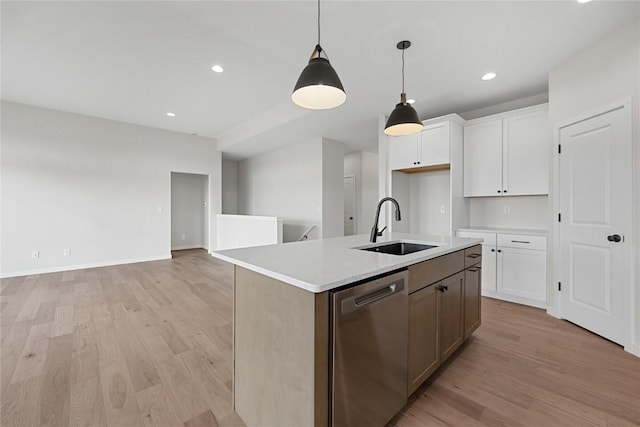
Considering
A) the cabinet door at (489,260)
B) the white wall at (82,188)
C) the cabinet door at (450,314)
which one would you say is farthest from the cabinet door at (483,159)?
the white wall at (82,188)

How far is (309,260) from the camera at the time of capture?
1383 millimetres

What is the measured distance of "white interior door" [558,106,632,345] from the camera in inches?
87.9

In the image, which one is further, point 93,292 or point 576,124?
point 93,292

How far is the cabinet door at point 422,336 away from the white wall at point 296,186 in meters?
4.03

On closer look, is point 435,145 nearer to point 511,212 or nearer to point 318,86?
point 511,212

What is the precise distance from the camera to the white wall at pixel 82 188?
14.4 feet

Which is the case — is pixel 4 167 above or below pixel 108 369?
above

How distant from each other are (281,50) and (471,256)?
253cm

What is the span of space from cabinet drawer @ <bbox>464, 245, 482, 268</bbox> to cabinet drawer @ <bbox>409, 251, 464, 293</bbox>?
79mm

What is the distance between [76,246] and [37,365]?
3956 mm

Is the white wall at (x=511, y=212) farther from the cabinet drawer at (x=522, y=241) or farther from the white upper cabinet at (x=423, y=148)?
the white upper cabinet at (x=423, y=148)

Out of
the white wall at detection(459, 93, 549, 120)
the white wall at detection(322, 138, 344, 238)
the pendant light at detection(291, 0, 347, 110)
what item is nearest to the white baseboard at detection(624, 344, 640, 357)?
the white wall at detection(459, 93, 549, 120)

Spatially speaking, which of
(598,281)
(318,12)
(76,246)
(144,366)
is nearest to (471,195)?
(598,281)

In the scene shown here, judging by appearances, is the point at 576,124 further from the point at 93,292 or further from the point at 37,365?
the point at 93,292
